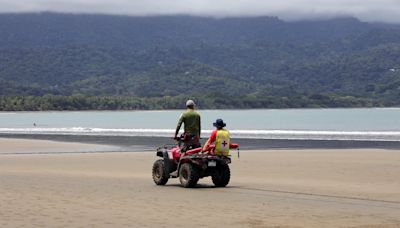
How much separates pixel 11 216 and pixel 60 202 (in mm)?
2201

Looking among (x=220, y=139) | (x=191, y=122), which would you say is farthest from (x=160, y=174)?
(x=220, y=139)

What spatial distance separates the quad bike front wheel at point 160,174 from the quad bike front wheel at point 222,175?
4.05 feet

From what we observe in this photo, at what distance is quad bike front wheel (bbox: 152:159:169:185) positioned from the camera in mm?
20781

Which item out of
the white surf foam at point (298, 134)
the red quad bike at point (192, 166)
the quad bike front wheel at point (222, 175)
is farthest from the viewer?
the white surf foam at point (298, 134)

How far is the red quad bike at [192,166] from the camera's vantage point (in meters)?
19.8

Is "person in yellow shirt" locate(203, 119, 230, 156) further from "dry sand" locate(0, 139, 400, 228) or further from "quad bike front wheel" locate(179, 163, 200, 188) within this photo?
"dry sand" locate(0, 139, 400, 228)

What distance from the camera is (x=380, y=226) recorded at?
1355 cm

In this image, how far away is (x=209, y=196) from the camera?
18250 mm

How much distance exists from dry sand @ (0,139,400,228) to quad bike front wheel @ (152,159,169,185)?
0.60 feet

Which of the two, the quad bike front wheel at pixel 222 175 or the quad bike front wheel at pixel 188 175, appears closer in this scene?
the quad bike front wheel at pixel 188 175

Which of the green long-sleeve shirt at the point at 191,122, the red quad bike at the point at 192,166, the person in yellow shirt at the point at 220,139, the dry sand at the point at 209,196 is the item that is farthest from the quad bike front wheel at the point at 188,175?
the green long-sleeve shirt at the point at 191,122

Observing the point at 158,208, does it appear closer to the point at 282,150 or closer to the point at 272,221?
the point at 272,221

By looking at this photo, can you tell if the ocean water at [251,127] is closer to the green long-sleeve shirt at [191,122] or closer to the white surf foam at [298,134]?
the white surf foam at [298,134]

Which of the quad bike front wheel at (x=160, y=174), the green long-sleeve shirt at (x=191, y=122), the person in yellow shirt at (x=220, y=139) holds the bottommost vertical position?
the quad bike front wheel at (x=160, y=174)
